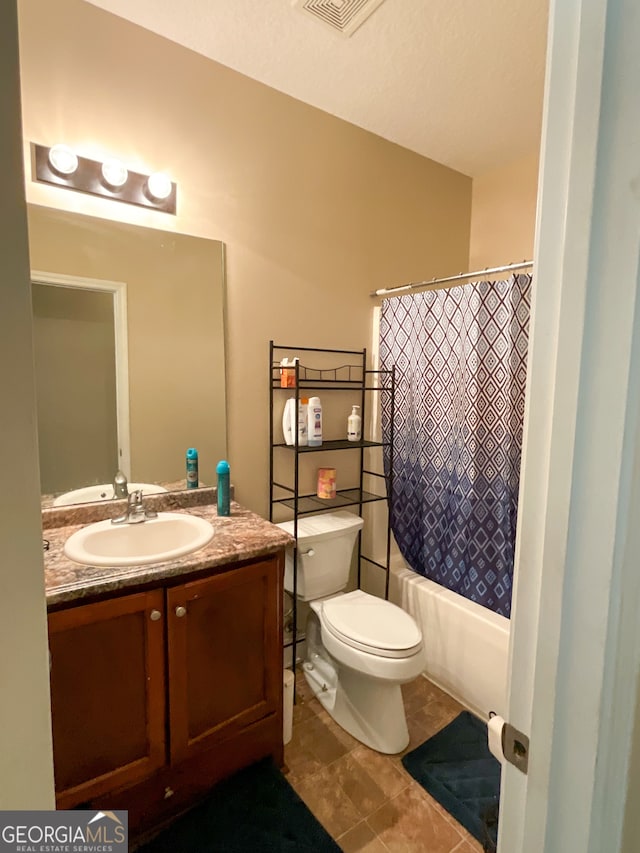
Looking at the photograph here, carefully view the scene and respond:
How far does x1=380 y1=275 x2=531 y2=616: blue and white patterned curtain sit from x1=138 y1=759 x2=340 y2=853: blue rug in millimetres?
1080

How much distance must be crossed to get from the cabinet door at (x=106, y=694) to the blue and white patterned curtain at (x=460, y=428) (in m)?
1.36

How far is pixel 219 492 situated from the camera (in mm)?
1725

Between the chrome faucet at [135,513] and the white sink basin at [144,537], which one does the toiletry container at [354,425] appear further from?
the chrome faucet at [135,513]

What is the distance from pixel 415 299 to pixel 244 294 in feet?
2.74

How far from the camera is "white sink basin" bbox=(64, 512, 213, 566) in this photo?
143cm

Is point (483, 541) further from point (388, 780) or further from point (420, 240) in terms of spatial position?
point (420, 240)

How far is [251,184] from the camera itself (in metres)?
1.88

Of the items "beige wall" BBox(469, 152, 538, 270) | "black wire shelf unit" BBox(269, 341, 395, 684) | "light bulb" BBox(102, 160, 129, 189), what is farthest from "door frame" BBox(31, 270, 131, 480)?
"beige wall" BBox(469, 152, 538, 270)

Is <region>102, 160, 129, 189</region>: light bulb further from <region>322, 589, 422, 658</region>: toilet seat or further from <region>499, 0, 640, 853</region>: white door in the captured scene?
<region>322, 589, 422, 658</region>: toilet seat

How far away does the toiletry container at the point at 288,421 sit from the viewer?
1.98m

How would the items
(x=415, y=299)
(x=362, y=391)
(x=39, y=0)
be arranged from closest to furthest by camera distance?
(x=39, y=0) < (x=415, y=299) < (x=362, y=391)

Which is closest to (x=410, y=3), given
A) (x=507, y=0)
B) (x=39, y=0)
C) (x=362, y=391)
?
(x=507, y=0)

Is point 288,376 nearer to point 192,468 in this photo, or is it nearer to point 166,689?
point 192,468

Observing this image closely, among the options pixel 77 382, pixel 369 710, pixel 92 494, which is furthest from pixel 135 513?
pixel 369 710
